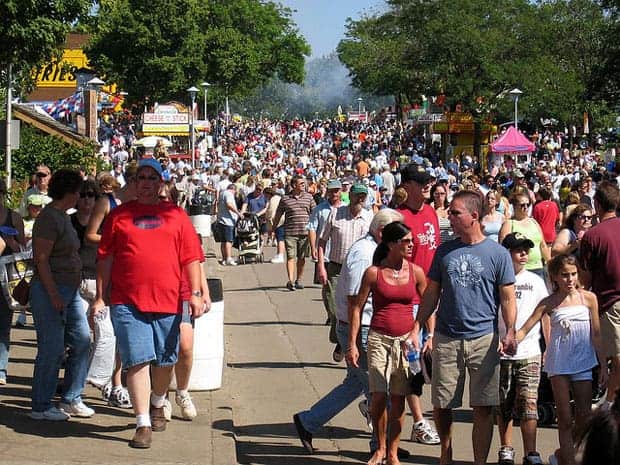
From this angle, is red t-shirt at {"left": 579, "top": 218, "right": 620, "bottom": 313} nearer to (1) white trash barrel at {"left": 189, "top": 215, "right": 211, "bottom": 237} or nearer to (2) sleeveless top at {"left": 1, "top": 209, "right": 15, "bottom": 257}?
(2) sleeveless top at {"left": 1, "top": 209, "right": 15, "bottom": 257}

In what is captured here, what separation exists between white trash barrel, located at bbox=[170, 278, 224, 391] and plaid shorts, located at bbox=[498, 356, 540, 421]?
9.45ft

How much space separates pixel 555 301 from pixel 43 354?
3451 mm

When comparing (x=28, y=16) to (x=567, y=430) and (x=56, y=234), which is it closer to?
(x=56, y=234)

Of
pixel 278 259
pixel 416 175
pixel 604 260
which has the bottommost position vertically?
pixel 278 259

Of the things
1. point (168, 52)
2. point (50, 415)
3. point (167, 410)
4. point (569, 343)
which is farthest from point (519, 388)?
point (168, 52)

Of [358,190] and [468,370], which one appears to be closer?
[468,370]

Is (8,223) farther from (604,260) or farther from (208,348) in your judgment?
(604,260)

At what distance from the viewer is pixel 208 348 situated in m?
9.77

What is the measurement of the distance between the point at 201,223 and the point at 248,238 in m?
2.93

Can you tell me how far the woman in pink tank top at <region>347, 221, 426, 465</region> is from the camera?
7562mm

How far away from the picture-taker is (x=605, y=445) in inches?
95.7

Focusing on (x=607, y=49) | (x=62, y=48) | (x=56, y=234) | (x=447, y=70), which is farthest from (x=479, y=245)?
(x=447, y=70)

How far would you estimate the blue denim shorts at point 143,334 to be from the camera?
24.5 ft

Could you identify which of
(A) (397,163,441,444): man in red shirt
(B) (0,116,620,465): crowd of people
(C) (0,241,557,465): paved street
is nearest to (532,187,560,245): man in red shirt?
(C) (0,241,557,465): paved street
